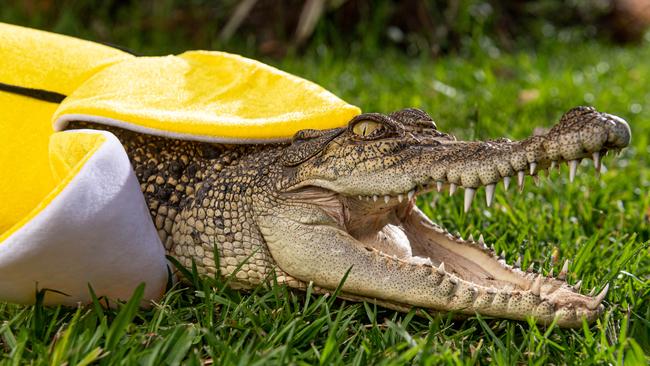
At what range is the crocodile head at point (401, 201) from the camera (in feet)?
6.80

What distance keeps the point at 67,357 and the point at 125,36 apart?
5.17 meters

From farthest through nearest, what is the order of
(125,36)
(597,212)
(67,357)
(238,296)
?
(125,36) < (597,212) < (238,296) < (67,357)

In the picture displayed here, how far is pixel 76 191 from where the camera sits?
2076mm

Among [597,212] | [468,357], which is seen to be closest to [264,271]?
[468,357]

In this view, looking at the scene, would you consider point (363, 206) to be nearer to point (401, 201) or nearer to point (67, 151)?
point (401, 201)

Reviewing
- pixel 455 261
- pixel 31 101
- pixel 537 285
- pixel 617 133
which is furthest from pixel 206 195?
pixel 617 133

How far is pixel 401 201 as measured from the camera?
7.47 ft

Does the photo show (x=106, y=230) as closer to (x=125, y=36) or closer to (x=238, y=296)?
(x=238, y=296)

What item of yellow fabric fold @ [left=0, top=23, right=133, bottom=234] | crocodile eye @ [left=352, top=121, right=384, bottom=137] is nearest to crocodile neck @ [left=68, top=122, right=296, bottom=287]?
yellow fabric fold @ [left=0, top=23, right=133, bottom=234]

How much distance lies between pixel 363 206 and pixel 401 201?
148 mm

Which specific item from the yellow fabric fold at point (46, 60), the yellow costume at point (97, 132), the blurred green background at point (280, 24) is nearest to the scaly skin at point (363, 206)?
the yellow costume at point (97, 132)

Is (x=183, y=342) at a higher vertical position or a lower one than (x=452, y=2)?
lower

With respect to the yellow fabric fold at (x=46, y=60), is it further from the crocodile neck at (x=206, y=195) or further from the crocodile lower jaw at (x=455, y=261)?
the crocodile lower jaw at (x=455, y=261)

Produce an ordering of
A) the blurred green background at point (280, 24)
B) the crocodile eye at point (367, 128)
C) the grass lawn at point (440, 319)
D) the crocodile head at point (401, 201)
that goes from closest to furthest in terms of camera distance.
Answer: the grass lawn at point (440, 319) < the crocodile head at point (401, 201) < the crocodile eye at point (367, 128) < the blurred green background at point (280, 24)
